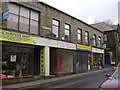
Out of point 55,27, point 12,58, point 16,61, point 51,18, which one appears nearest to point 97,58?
point 55,27

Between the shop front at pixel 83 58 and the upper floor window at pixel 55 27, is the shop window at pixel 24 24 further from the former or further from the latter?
the shop front at pixel 83 58

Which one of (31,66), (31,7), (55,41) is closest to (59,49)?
(55,41)

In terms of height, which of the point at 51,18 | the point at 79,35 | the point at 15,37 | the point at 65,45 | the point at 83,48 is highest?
the point at 51,18

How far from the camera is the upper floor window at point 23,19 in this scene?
40.2ft

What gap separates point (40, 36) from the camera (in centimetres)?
1455

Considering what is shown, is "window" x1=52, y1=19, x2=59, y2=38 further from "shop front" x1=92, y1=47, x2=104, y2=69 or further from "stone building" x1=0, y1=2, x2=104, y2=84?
"shop front" x1=92, y1=47, x2=104, y2=69

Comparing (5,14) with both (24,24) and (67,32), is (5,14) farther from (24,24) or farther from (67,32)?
(67,32)

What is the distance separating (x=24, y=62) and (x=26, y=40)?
2069mm

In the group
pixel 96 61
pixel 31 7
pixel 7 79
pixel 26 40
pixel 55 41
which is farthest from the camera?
pixel 96 61

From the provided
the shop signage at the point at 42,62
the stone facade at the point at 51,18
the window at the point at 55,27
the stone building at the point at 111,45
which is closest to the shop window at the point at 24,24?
the stone facade at the point at 51,18

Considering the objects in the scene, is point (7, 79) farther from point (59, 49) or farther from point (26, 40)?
point (59, 49)

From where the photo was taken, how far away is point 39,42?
46.6 feet

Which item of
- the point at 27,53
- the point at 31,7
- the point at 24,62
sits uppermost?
the point at 31,7

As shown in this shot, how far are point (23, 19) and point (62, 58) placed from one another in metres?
7.83
